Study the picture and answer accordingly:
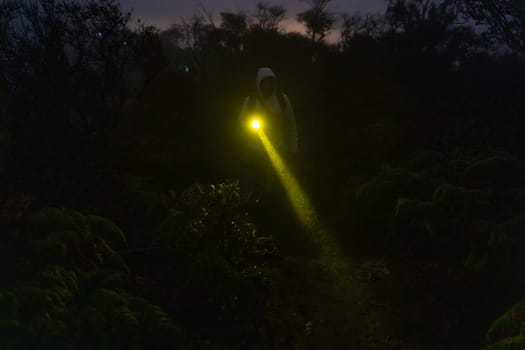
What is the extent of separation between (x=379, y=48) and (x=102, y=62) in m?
13.1

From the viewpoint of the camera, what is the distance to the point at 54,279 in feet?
12.6

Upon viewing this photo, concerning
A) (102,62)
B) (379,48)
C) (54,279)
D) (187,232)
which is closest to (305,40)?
(379,48)

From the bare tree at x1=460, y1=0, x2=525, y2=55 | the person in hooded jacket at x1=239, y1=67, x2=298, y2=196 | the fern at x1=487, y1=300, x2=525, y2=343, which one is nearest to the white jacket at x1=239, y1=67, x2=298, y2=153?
the person in hooded jacket at x1=239, y1=67, x2=298, y2=196

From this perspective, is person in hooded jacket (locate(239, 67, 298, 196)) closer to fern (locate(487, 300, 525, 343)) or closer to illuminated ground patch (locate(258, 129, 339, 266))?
illuminated ground patch (locate(258, 129, 339, 266))

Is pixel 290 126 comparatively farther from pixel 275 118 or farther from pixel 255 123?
pixel 255 123

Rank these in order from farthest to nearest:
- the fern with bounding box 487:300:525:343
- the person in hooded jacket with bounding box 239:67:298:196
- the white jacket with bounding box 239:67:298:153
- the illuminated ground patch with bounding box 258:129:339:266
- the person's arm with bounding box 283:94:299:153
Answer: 1. the person's arm with bounding box 283:94:299:153
2. the white jacket with bounding box 239:67:298:153
3. the person in hooded jacket with bounding box 239:67:298:196
4. the illuminated ground patch with bounding box 258:129:339:266
5. the fern with bounding box 487:300:525:343

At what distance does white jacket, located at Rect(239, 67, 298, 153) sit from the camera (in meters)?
7.76

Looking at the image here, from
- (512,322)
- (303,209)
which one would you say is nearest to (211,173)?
(303,209)

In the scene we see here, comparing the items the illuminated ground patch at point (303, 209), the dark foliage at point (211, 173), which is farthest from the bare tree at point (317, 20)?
the illuminated ground patch at point (303, 209)

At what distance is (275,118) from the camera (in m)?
7.92

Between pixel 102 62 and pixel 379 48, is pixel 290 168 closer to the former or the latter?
pixel 102 62

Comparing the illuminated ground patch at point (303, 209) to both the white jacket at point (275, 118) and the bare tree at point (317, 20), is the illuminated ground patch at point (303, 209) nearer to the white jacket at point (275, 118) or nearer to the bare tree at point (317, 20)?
the white jacket at point (275, 118)

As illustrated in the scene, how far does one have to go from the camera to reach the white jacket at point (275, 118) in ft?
25.5

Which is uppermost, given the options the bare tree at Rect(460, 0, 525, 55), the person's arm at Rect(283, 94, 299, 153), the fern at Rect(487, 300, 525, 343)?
the bare tree at Rect(460, 0, 525, 55)
